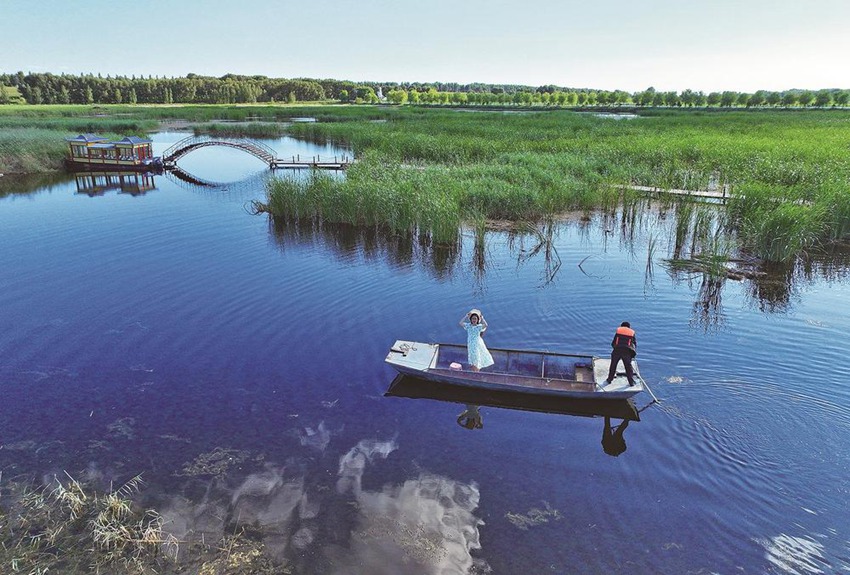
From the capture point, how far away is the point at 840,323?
16.9 metres

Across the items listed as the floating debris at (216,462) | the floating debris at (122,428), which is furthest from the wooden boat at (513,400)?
the floating debris at (122,428)

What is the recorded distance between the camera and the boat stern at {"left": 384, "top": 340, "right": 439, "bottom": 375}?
1339cm

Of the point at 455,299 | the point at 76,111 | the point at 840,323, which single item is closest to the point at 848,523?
the point at 840,323

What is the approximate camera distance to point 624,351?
12.3 meters

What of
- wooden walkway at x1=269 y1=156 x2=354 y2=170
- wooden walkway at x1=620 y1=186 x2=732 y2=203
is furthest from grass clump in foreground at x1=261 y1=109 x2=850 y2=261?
wooden walkway at x1=269 y1=156 x2=354 y2=170

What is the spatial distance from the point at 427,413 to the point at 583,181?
2474cm

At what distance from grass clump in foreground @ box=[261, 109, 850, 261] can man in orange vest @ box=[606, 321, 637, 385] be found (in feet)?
43.9

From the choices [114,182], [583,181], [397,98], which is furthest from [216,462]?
[397,98]

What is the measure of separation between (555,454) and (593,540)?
7.88ft

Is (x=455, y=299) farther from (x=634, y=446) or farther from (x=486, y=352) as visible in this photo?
(x=634, y=446)

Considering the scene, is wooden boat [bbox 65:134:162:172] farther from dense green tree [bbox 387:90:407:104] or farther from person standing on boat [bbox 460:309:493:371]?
dense green tree [bbox 387:90:407:104]

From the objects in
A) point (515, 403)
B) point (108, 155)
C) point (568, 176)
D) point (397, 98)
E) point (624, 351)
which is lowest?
point (515, 403)

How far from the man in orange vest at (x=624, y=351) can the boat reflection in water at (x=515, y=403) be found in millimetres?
976

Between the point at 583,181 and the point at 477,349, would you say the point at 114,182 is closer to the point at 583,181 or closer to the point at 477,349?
the point at 583,181
